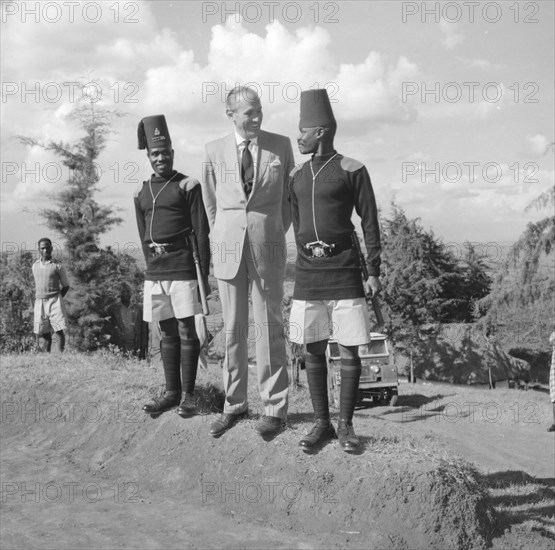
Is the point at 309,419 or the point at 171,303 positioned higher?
the point at 171,303

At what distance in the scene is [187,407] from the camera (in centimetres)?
659

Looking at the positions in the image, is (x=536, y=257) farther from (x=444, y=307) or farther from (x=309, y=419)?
(x=309, y=419)

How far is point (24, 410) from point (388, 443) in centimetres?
475

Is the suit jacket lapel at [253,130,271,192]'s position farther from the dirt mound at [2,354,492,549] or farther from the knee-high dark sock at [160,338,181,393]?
the dirt mound at [2,354,492,549]

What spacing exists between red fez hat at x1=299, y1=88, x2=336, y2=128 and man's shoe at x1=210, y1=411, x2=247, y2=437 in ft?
8.69

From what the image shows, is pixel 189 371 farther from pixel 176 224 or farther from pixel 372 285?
pixel 372 285

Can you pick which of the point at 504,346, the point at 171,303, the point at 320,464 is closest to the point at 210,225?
the point at 171,303

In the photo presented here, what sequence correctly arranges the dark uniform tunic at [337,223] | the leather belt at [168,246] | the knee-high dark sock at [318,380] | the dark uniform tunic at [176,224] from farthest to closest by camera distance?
the leather belt at [168,246], the dark uniform tunic at [176,224], the knee-high dark sock at [318,380], the dark uniform tunic at [337,223]

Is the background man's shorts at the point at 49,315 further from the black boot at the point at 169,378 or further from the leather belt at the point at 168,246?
the leather belt at the point at 168,246

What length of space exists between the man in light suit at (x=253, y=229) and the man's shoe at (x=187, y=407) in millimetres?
893

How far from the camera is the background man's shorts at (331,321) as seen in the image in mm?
5365

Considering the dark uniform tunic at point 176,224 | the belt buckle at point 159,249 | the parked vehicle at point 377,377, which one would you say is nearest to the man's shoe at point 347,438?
the dark uniform tunic at point 176,224

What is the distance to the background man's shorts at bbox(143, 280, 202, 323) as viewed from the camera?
629 cm

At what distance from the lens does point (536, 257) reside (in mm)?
21578
